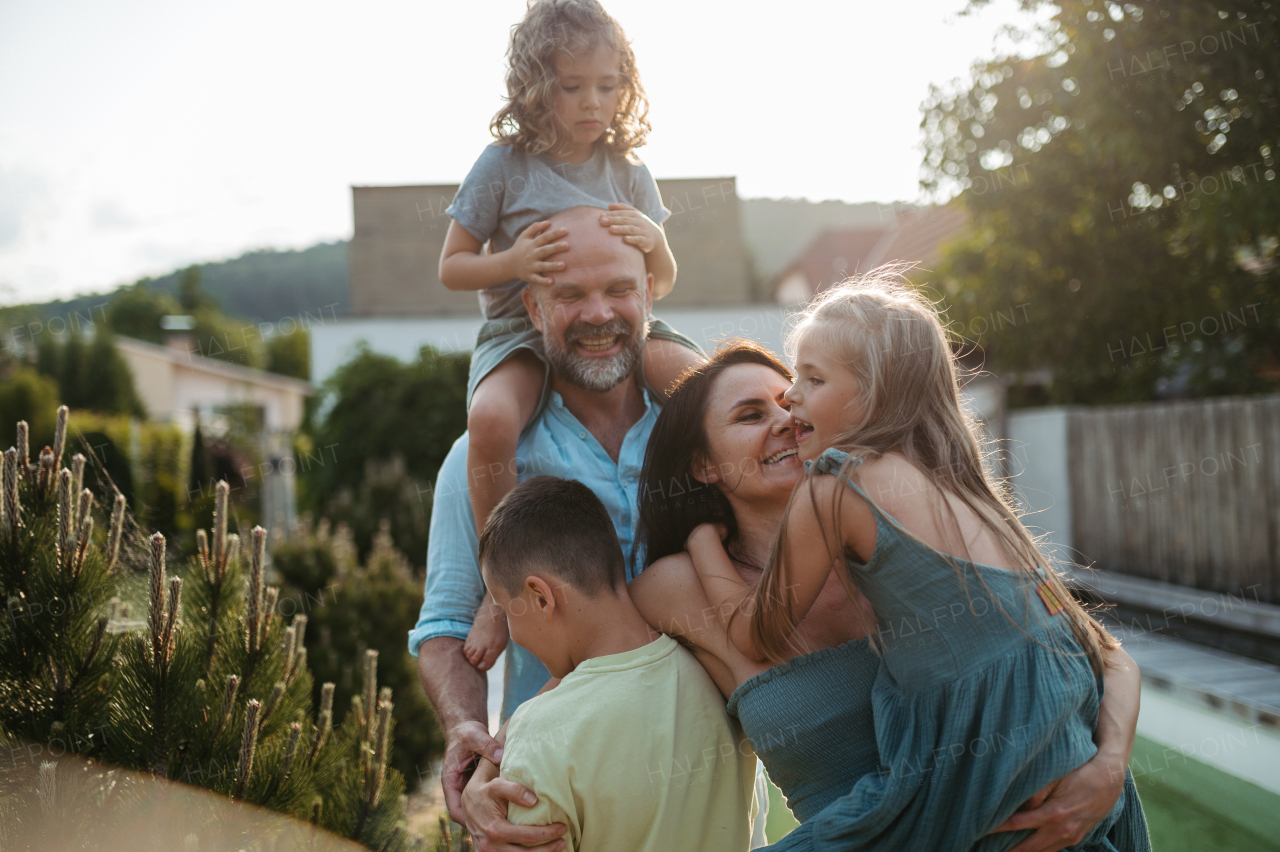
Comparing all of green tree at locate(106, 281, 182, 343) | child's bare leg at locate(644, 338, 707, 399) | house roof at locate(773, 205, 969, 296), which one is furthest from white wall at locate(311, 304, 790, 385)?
green tree at locate(106, 281, 182, 343)

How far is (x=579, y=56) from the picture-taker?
2.45 m

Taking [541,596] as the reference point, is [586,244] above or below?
above

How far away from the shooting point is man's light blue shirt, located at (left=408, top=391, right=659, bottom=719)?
2.33 m

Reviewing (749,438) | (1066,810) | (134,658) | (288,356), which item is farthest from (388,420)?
(288,356)

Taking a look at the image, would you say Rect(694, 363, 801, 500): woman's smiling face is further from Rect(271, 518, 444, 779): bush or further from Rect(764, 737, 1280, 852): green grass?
Rect(271, 518, 444, 779): bush

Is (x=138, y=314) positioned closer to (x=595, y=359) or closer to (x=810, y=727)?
(x=595, y=359)

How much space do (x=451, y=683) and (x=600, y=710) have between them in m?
0.64

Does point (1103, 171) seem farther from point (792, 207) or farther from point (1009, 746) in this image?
point (792, 207)

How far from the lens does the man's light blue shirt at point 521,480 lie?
7.63 feet

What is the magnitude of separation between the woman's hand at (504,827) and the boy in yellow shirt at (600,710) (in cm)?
2

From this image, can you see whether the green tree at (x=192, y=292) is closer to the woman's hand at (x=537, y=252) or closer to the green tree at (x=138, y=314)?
the green tree at (x=138, y=314)

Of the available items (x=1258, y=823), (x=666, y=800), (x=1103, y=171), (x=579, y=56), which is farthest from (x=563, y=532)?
(x=1103, y=171)

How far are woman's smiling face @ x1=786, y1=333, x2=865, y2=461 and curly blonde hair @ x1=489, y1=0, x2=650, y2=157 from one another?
106 centimetres

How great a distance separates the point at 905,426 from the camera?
186 cm
